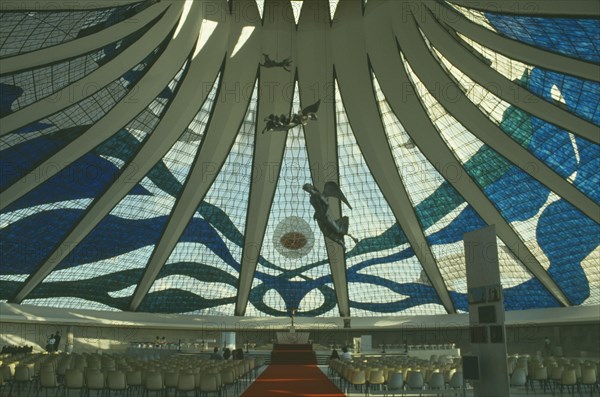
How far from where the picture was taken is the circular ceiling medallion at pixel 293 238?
1567 inches

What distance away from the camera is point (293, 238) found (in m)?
40.1

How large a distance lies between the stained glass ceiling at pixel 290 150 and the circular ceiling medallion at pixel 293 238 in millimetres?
103

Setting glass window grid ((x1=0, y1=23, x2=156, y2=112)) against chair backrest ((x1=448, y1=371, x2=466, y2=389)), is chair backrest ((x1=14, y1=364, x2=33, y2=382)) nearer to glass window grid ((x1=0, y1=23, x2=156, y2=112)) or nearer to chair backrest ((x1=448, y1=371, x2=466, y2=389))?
glass window grid ((x1=0, y1=23, x2=156, y2=112))

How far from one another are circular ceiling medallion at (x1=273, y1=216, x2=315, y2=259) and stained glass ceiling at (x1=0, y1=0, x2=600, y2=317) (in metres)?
0.10

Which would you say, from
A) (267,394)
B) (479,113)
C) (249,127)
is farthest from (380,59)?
(267,394)

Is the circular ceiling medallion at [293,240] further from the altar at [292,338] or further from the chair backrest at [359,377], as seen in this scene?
the chair backrest at [359,377]

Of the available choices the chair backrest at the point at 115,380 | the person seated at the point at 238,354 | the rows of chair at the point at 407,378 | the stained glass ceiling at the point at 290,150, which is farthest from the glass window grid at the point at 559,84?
the person seated at the point at 238,354

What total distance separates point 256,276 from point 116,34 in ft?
73.2

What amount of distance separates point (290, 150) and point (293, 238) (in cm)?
703

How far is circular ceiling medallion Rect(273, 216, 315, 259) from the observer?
39.8m

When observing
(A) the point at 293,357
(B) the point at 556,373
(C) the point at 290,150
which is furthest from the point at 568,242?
(A) the point at 293,357

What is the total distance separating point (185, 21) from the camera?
2675 centimetres

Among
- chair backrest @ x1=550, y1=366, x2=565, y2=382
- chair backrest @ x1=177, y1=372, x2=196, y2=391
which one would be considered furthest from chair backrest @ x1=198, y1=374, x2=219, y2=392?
chair backrest @ x1=550, y1=366, x2=565, y2=382

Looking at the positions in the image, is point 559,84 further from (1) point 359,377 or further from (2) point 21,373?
(2) point 21,373
